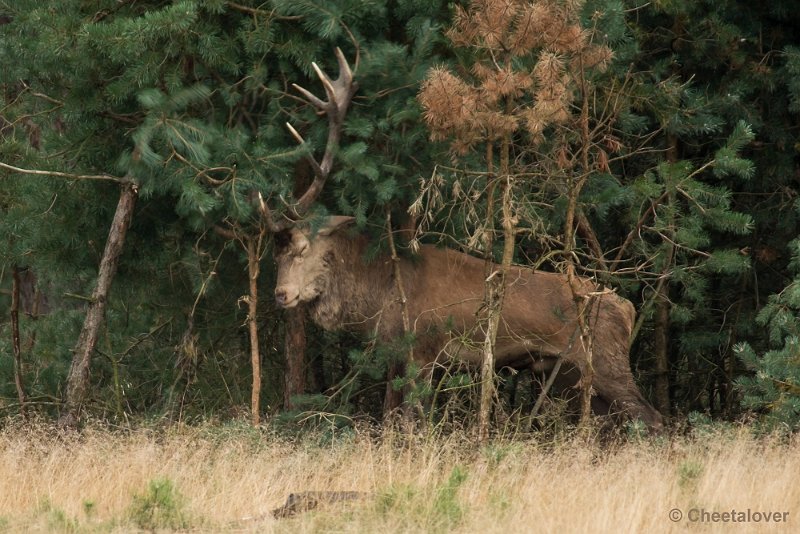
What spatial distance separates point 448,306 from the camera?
9719mm

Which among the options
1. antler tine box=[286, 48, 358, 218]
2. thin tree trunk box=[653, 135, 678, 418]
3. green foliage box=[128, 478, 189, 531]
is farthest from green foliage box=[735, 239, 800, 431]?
green foliage box=[128, 478, 189, 531]

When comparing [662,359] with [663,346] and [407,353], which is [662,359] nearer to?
[663,346]

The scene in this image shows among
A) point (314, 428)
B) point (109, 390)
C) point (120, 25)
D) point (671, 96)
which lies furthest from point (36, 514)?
point (671, 96)

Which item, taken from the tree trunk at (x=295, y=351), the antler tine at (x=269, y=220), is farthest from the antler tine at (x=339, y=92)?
the tree trunk at (x=295, y=351)

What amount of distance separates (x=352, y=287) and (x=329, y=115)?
62.9 inches

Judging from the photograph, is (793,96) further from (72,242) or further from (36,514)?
(36,514)

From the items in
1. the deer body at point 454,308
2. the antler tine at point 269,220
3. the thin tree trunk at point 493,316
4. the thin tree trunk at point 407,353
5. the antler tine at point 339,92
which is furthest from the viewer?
the deer body at point 454,308

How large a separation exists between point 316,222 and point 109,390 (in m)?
3.27

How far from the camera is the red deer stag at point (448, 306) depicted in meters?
9.80

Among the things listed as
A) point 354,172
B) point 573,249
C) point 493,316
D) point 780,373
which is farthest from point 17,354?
point 780,373

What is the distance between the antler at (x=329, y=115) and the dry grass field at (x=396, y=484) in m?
1.86

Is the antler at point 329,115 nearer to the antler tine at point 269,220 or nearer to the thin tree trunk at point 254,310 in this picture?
the antler tine at point 269,220

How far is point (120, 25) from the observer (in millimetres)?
8695

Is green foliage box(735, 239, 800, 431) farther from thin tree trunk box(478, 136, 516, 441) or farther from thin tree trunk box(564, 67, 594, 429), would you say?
thin tree trunk box(478, 136, 516, 441)
